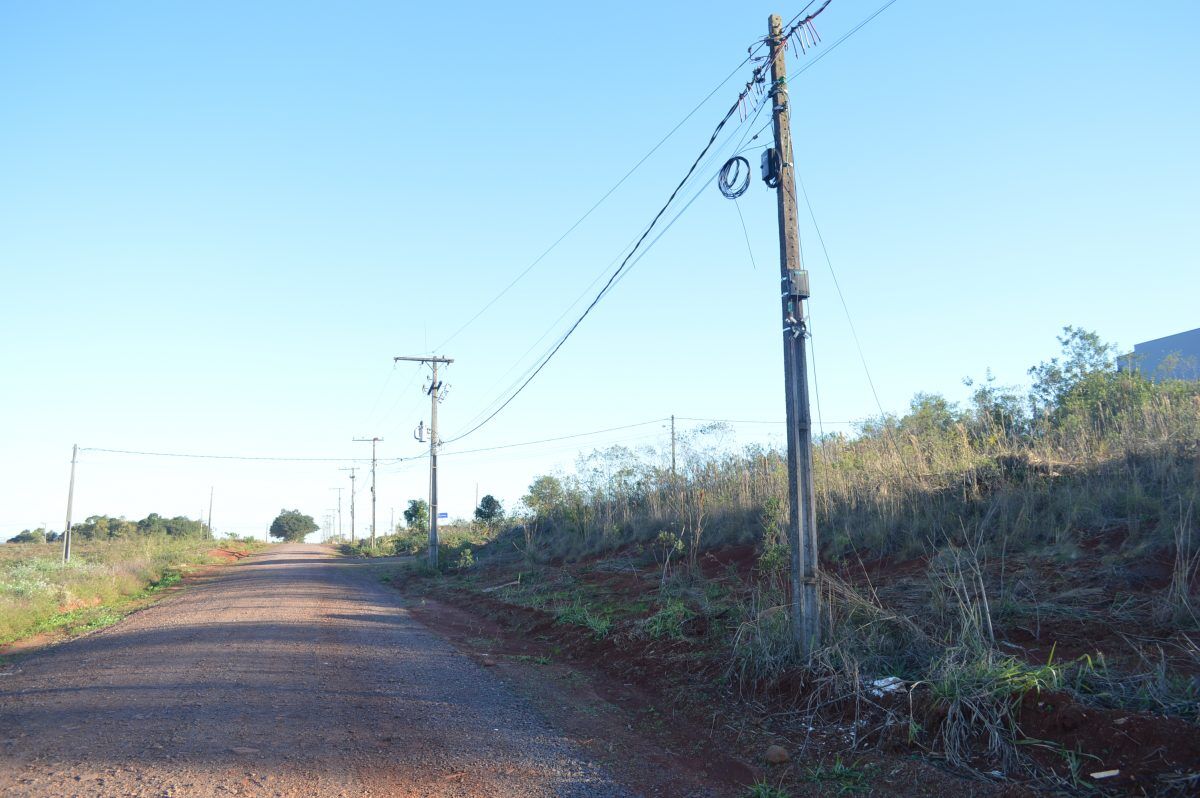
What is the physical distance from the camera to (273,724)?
6.56m

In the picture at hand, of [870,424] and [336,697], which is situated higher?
[870,424]

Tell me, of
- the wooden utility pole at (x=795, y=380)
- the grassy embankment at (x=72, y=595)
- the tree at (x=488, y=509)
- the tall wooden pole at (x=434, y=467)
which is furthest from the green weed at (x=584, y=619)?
the tree at (x=488, y=509)

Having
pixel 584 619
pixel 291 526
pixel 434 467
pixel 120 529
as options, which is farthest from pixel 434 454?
pixel 291 526

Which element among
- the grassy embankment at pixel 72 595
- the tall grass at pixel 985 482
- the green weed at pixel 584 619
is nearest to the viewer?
the tall grass at pixel 985 482

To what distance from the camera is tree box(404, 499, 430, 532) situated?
57.0 metres

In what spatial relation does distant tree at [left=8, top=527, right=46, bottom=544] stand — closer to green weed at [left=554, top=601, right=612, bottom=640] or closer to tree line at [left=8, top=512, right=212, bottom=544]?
tree line at [left=8, top=512, right=212, bottom=544]

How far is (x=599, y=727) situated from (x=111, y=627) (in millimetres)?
11309

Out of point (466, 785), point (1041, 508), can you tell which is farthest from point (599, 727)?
point (1041, 508)

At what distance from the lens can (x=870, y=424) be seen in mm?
16609

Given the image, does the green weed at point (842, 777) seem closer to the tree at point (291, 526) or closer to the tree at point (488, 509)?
the tree at point (488, 509)

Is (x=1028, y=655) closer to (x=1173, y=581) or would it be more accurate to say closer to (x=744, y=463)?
(x=1173, y=581)

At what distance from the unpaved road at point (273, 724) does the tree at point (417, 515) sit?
45688mm

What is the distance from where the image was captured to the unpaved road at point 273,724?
525cm

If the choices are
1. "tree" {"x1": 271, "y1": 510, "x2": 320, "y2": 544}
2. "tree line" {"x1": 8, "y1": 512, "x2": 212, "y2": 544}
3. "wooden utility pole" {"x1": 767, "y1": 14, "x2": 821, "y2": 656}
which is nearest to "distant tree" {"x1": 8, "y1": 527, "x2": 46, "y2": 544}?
"tree line" {"x1": 8, "y1": 512, "x2": 212, "y2": 544}
